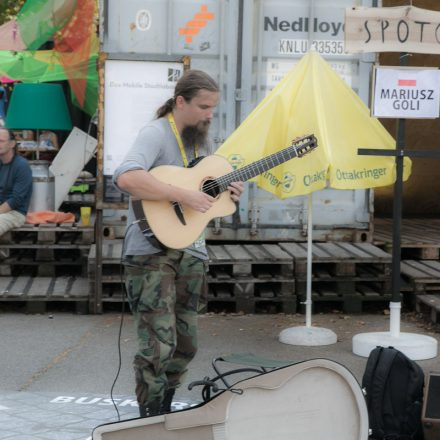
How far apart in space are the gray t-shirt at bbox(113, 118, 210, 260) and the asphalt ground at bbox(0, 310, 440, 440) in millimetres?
1136

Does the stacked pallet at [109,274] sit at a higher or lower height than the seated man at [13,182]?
lower

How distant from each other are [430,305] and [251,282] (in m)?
1.60

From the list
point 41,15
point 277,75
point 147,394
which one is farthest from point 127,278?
point 41,15

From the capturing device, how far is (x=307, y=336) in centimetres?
700

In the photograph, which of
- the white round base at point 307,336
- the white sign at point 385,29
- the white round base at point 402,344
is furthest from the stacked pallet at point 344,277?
the white sign at point 385,29

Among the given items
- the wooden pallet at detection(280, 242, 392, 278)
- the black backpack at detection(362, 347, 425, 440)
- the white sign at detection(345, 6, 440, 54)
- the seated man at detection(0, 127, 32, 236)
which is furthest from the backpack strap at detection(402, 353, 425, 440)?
the seated man at detection(0, 127, 32, 236)

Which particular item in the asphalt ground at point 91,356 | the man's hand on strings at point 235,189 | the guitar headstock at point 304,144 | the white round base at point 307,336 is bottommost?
the asphalt ground at point 91,356

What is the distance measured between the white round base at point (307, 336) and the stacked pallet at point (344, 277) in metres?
0.99

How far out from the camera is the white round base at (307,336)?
22.9 feet

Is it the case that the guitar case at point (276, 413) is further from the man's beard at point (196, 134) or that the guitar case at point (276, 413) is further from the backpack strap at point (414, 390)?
the man's beard at point (196, 134)

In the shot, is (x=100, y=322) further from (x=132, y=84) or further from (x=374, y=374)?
(x=374, y=374)

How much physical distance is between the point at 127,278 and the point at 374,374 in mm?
1448

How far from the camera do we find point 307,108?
22.4 feet

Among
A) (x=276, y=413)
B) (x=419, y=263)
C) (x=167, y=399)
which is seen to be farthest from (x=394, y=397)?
(x=419, y=263)
